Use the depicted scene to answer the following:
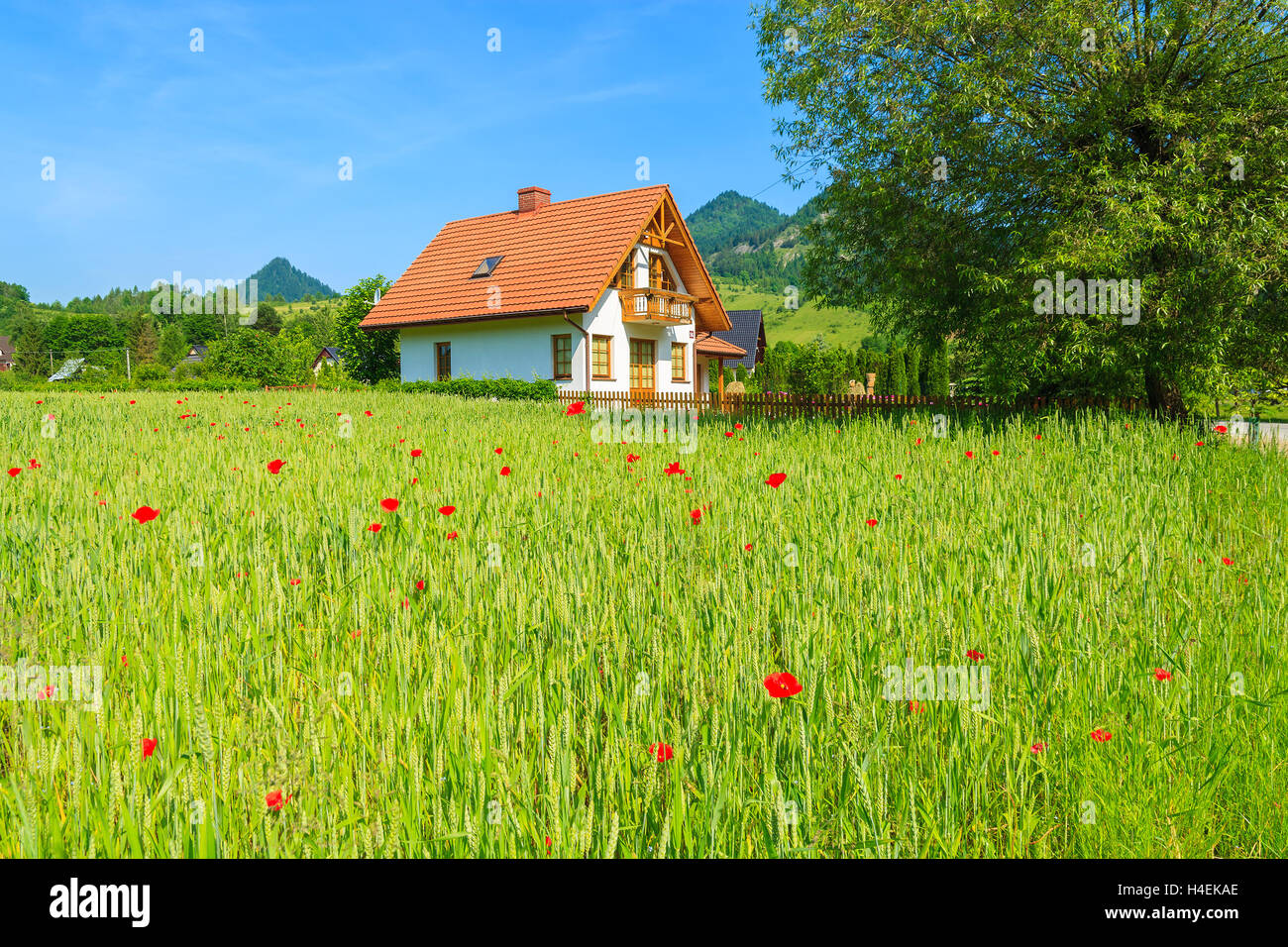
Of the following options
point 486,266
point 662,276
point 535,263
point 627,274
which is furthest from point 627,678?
point 662,276

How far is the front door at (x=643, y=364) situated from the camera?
29.2 m

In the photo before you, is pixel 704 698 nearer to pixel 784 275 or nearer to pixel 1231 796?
pixel 1231 796

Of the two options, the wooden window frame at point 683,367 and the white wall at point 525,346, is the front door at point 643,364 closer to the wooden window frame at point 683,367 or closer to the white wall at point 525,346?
the white wall at point 525,346

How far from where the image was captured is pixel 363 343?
3362 centimetres

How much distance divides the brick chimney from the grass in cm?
2857

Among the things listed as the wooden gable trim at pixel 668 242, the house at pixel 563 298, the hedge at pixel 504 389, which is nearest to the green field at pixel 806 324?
the wooden gable trim at pixel 668 242

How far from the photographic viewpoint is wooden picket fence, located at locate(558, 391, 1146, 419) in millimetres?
13000

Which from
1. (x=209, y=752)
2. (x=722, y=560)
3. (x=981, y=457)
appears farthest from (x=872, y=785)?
(x=981, y=457)

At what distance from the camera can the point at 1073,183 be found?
10.9m

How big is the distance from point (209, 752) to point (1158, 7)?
14892mm

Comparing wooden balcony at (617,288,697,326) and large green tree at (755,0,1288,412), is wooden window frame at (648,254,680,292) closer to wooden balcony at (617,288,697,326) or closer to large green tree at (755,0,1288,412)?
wooden balcony at (617,288,697,326)

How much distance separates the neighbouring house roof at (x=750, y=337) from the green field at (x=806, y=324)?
42.1 m

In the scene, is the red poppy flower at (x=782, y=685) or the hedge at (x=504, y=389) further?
the hedge at (x=504, y=389)

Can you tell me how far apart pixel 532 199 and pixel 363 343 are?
10.5 m
